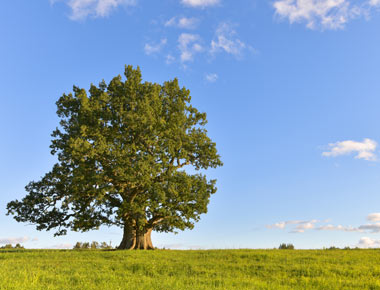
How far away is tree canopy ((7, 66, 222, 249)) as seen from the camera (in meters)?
30.8

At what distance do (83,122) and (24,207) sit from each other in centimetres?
1027

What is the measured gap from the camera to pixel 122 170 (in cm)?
3025

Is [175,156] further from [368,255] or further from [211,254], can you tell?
[368,255]

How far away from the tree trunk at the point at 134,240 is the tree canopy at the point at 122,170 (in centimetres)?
9

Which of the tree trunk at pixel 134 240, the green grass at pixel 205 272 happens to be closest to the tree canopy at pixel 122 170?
the tree trunk at pixel 134 240

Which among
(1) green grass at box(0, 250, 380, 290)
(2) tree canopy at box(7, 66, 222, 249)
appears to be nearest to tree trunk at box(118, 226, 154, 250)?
(2) tree canopy at box(7, 66, 222, 249)

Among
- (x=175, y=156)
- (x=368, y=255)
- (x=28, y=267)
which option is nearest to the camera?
(x=28, y=267)

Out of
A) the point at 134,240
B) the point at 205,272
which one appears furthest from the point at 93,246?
the point at 205,272

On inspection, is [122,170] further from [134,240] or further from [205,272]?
[205,272]

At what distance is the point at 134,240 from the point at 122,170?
7440mm

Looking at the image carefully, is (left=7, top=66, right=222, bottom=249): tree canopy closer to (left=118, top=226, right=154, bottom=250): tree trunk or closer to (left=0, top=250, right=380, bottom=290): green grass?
(left=118, top=226, right=154, bottom=250): tree trunk

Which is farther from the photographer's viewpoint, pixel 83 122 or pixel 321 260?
pixel 83 122

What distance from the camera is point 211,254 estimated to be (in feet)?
83.3

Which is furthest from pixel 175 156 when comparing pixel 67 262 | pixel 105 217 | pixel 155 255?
pixel 67 262
